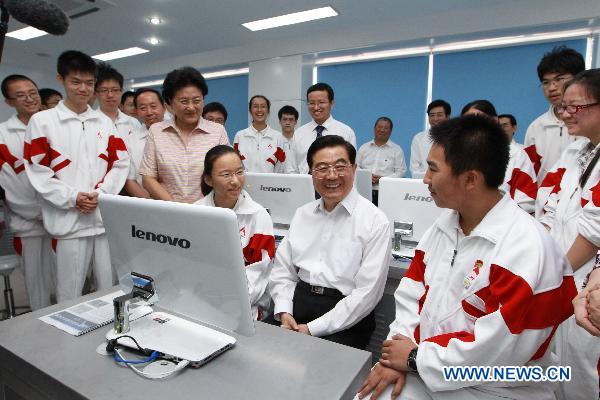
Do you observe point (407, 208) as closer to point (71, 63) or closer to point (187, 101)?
point (187, 101)

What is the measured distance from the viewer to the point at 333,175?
5.49 feet

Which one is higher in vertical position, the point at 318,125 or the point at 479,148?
the point at 318,125

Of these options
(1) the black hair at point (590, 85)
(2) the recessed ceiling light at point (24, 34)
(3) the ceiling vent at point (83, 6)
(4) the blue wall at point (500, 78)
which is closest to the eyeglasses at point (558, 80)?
(1) the black hair at point (590, 85)

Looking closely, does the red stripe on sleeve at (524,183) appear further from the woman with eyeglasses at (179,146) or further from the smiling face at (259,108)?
the smiling face at (259,108)

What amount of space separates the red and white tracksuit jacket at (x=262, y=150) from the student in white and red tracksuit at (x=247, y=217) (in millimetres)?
2683

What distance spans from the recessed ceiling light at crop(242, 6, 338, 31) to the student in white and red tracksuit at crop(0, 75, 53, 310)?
139 inches

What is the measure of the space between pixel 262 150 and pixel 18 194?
2.52 metres

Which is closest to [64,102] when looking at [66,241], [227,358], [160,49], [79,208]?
[79,208]

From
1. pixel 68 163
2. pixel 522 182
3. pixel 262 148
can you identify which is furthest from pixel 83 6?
pixel 522 182

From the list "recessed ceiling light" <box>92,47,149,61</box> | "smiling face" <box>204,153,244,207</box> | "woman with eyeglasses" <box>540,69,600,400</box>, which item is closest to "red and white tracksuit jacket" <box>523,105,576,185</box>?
"woman with eyeglasses" <box>540,69,600,400</box>

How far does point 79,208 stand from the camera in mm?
2100

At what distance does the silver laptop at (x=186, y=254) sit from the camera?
812 mm

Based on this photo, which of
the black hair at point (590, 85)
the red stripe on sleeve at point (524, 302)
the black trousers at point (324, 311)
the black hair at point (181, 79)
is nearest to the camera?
the red stripe on sleeve at point (524, 302)

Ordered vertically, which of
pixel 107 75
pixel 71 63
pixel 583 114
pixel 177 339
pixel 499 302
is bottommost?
pixel 177 339
